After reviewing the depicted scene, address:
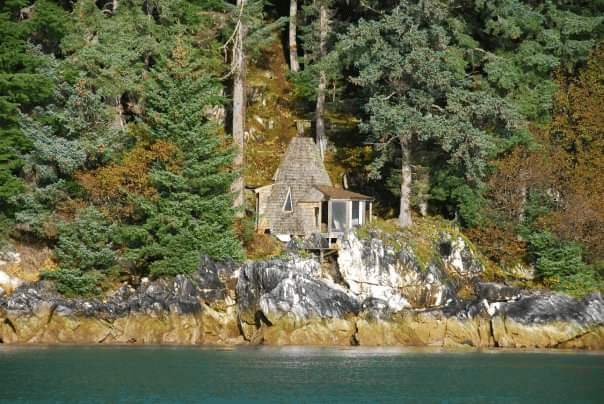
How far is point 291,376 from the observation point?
34719 millimetres

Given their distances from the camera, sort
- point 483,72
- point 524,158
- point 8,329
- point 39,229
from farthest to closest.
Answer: point 483,72, point 524,158, point 39,229, point 8,329

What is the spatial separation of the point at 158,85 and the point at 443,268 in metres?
16.2

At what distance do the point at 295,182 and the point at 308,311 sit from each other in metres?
9.29

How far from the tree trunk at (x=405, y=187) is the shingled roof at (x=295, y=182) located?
4.07m

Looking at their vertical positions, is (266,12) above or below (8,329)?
above

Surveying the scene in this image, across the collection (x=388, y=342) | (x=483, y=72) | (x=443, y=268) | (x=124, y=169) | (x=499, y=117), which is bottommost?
(x=388, y=342)

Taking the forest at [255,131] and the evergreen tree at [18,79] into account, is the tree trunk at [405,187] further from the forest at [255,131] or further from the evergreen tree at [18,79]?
the evergreen tree at [18,79]

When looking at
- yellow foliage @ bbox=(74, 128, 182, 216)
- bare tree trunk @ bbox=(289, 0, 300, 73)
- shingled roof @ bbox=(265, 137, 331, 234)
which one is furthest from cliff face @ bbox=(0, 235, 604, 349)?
bare tree trunk @ bbox=(289, 0, 300, 73)

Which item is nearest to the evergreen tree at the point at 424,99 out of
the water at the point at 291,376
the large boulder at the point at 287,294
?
the large boulder at the point at 287,294

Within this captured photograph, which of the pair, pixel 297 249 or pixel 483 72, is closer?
pixel 297 249

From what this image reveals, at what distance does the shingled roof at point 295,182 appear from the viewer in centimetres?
5138

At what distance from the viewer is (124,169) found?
48.2 m

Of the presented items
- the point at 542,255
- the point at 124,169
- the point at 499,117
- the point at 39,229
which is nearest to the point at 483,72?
the point at 499,117

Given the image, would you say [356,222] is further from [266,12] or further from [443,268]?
[266,12]
